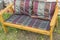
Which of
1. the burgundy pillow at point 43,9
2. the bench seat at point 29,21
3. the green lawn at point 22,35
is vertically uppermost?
the burgundy pillow at point 43,9

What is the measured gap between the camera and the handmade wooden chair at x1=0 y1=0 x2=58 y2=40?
3474 millimetres

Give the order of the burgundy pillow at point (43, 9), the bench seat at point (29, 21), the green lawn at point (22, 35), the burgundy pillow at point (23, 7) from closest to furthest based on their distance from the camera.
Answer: the bench seat at point (29, 21) → the burgundy pillow at point (43, 9) → the green lawn at point (22, 35) → the burgundy pillow at point (23, 7)

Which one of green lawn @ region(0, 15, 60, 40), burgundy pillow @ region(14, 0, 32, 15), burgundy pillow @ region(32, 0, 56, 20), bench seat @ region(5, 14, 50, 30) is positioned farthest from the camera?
burgundy pillow @ region(14, 0, 32, 15)

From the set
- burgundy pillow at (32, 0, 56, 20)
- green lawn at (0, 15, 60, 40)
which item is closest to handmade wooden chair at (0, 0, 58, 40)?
burgundy pillow at (32, 0, 56, 20)

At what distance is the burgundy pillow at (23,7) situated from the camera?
153 inches

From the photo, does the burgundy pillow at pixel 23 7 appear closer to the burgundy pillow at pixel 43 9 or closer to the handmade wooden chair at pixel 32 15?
the handmade wooden chair at pixel 32 15

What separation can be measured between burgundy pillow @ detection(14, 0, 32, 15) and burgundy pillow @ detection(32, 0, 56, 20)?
0.15 m

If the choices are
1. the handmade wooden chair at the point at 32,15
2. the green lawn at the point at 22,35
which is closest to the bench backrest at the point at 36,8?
the handmade wooden chair at the point at 32,15

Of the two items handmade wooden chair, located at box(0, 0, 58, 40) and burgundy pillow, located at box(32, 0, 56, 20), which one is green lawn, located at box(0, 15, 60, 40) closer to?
handmade wooden chair, located at box(0, 0, 58, 40)

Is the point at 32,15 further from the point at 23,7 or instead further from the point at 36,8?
the point at 23,7

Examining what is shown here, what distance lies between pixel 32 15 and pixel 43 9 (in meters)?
0.37

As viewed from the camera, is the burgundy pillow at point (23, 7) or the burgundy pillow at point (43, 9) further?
the burgundy pillow at point (23, 7)

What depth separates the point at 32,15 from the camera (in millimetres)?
3881

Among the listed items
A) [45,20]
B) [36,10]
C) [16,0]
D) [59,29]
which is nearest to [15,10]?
[16,0]
